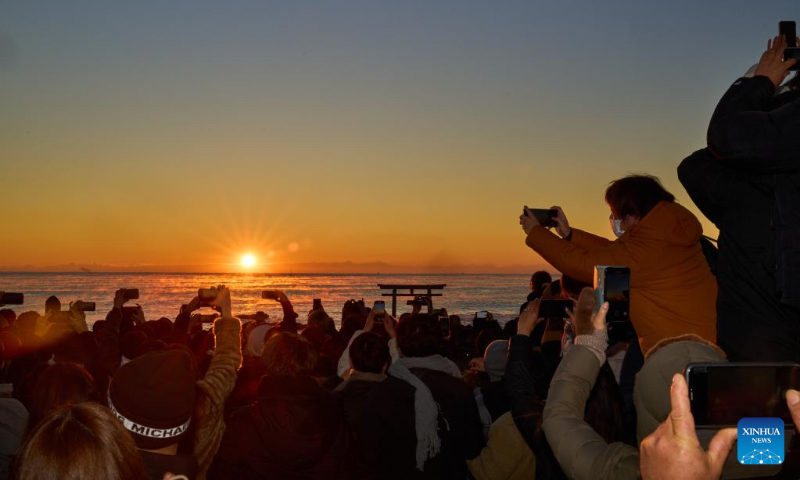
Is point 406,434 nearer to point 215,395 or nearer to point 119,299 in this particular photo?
point 215,395

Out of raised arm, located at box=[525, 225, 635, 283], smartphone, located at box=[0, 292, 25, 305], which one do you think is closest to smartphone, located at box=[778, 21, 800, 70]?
raised arm, located at box=[525, 225, 635, 283]

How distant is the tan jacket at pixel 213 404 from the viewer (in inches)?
149

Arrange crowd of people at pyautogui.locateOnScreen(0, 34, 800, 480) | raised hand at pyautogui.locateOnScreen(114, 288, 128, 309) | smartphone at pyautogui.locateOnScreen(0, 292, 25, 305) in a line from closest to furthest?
crowd of people at pyautogui.locateOnScreen(0, 34, 800, 480) < raised hand at pyautogui.locateOnScreen(114, 288, 128, 309) < smartphone at pyautogui.locateOnScreen(0, 292, 25, 305)

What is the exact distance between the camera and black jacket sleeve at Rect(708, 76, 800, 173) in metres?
2.22

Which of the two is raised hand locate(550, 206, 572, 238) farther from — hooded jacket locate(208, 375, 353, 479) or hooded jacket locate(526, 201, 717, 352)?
hooded jacket locate(208, 375, 353, 479)

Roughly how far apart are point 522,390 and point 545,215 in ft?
3.03

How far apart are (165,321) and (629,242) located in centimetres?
827

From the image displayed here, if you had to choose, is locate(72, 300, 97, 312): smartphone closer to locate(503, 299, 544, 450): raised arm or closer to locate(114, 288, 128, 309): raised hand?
locate(114, 288, 128, 309): raised hand

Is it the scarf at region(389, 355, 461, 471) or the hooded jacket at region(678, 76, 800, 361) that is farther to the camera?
the scarf at region(389, 355, 461, 471)

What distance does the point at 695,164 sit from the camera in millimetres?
2770

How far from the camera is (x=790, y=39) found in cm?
256

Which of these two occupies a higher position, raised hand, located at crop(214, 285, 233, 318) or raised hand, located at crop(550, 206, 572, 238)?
raised hand, located at crop(550, 206, 572, 238)

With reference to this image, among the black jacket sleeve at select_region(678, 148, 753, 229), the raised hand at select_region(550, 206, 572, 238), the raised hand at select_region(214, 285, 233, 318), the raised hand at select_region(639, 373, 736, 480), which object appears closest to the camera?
the raised hand at select_region(639, 373, 736, 480)

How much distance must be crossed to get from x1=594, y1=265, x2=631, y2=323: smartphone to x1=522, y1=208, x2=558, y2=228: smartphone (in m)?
1.19
